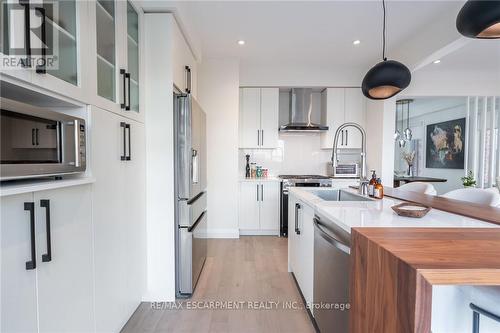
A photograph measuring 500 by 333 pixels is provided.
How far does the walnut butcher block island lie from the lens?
70 centimetres

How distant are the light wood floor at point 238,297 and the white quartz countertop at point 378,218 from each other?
37.1 inches

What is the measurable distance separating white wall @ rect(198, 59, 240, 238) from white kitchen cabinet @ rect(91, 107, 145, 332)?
1.81 metres

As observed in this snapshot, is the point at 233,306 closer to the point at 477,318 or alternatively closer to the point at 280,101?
the point at 477,318

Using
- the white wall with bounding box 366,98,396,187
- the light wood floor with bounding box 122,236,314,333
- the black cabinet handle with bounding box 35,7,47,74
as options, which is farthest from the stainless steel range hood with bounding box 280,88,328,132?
the black cabinet handle with bounding box 35,7,47,74

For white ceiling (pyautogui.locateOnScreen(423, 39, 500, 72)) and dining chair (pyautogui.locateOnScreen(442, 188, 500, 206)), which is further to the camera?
white ceiling (pyautogui.locateOnScreen(423, 39, 500, 72))

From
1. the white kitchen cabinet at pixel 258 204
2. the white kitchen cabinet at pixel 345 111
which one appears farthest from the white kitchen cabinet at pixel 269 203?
the white kitchen cabinet at pixel 345 111

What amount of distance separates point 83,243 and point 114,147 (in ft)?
1.99

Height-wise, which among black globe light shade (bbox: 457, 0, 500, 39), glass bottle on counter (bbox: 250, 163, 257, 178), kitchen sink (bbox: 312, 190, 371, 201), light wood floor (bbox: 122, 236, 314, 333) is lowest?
light wood floor (bbox: 122, 236, 314, 333)

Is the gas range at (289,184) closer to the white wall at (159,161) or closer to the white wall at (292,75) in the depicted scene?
the white wall at (292,75)

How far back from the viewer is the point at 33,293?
101 cm

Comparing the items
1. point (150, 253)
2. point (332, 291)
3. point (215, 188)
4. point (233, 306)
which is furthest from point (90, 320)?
point (215, 188)

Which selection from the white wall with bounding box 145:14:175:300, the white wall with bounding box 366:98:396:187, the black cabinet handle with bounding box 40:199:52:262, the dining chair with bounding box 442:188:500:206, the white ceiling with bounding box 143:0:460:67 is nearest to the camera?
the black cabinet handle with bounding box 40:199:52:262

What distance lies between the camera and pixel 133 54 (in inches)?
78.2

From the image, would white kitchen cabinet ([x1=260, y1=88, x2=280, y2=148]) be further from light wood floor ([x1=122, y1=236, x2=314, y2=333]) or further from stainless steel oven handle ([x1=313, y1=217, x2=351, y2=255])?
stainless steel oven handle ([x1=313, y1=217, x2=351, y2=255])
